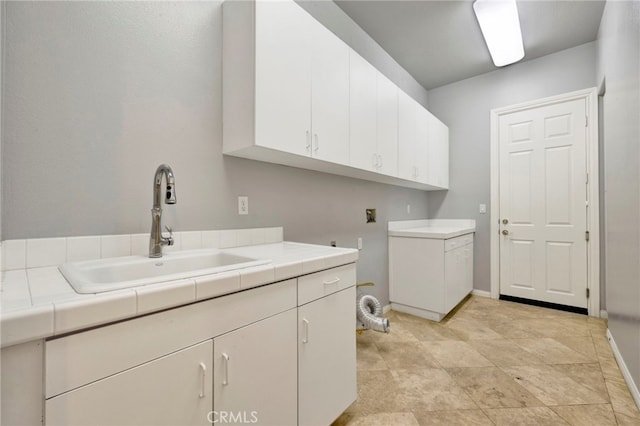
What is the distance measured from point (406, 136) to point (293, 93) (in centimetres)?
157

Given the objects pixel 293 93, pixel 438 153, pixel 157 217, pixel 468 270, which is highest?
pixel 438 153

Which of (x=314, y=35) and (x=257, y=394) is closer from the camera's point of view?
(x=257, y=394)

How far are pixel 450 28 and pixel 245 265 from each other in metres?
2.96

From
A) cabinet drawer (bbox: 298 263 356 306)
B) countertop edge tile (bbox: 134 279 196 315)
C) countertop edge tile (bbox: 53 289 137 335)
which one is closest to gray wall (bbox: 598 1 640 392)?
cabinet drawer (bbox: 298 263 356 306)

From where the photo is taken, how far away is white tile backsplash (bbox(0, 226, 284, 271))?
95 cm

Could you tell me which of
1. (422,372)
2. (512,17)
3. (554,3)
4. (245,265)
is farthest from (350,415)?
(554,3)

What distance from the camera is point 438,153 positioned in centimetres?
339

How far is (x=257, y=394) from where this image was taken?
0.96 metres

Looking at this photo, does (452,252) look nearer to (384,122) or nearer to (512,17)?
(384,122)

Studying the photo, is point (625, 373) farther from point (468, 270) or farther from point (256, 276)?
point (256, 276)

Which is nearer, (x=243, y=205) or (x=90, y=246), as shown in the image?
(x=90, y=246)

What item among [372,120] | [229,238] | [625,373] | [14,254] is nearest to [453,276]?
→ [625,373]

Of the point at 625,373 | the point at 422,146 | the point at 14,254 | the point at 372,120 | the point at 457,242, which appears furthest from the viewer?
the point at 422,146

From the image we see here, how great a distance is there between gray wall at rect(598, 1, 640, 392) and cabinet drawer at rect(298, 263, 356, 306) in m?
1.60
